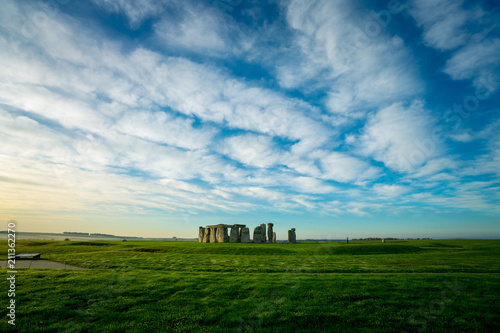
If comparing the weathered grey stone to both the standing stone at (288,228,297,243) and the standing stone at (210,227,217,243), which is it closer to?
the standing stone at (210,227,217,243)

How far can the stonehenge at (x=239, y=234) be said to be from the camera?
55062 millimetres

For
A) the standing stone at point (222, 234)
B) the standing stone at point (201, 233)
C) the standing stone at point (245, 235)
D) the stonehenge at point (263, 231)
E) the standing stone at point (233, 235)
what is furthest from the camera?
the standing stone at point (201, 233)

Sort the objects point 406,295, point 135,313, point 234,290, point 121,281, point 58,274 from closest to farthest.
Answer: point 135,313 < point 406,295 < point 234,290 < point 121,281 < point 58,274

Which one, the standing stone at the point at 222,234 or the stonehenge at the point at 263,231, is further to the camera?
the stonehenge at the point at 263,231

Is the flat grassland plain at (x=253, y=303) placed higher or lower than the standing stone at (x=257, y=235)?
higher

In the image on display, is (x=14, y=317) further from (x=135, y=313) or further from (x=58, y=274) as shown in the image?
(x=58, y=274)

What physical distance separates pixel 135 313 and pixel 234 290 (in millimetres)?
4381

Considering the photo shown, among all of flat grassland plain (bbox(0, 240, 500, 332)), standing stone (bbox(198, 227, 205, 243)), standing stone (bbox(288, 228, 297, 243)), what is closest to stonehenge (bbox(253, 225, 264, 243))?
standing stone (bbox(288, 228, 297, 243))

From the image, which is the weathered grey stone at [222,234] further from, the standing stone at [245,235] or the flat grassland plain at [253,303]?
the flat grassland plain at [253,303]

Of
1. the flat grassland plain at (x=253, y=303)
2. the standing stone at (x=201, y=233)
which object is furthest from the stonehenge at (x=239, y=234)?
the flat grassland plain at (x=253, y=303)

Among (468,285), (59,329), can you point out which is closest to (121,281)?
(59,329)

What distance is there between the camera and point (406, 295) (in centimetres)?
1071

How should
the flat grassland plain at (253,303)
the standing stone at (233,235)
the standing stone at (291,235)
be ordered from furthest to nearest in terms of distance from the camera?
the standing stone at (291,235), the standing stone at (233,235), the flat grassland plain at (253,303)

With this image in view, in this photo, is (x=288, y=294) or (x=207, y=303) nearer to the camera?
(x=207, y=303)
